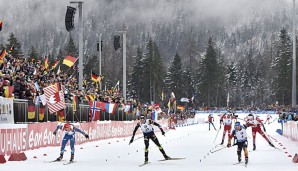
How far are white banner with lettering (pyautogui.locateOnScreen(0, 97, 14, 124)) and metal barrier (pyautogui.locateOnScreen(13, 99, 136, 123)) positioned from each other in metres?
0.59

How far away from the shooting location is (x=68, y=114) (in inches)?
1118

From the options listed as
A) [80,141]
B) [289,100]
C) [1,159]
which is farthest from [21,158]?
[289,100]

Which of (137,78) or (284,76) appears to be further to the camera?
(284,76)

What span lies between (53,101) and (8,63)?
6.20 meters

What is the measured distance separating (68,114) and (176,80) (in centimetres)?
9552

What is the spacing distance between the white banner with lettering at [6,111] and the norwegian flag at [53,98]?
3.33 meters

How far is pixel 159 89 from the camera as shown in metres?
117

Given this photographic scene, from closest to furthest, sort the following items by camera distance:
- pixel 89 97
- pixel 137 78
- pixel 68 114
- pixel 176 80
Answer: pixel 68 114 < pixel 89 97 < pixel 137 78 < pixel 176 80

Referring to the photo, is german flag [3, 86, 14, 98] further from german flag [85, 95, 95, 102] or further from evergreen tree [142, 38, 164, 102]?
evergreen tree [142, 38, 164, 102]

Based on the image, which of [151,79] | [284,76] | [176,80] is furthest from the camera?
[176,80]

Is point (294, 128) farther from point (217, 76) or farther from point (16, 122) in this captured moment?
point (217, 76)

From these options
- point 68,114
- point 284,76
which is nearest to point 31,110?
point 68,114

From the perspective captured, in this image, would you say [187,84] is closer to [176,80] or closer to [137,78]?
[176,80]

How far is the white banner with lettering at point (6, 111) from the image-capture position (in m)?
20.0
